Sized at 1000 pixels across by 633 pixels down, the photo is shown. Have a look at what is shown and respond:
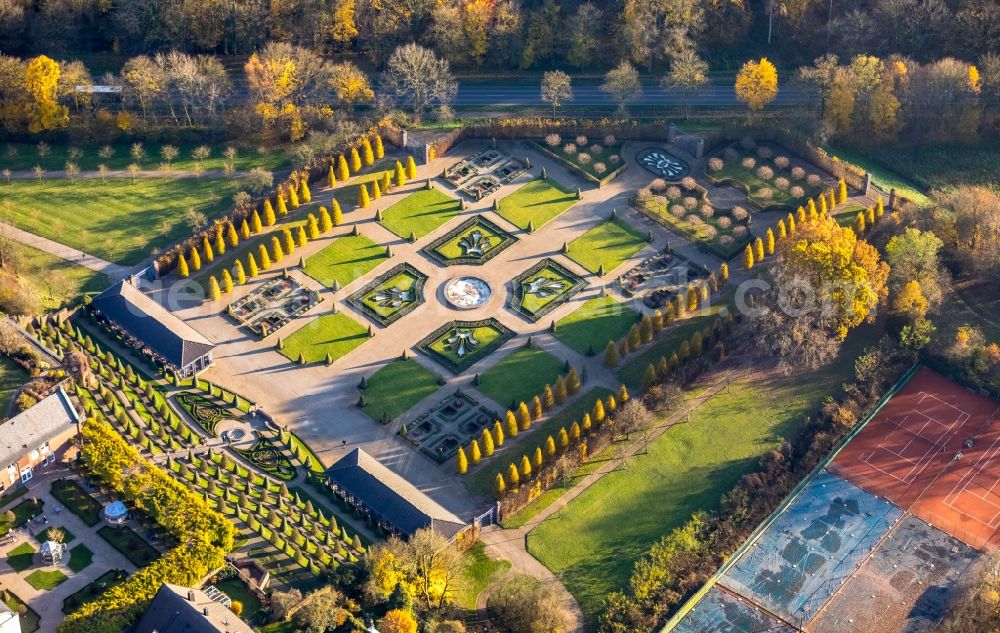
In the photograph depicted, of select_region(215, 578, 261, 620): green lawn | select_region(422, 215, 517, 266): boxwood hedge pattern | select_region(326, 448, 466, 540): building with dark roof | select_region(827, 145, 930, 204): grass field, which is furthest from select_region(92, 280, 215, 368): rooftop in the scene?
select_region(827, 145, 930, 204): grass field

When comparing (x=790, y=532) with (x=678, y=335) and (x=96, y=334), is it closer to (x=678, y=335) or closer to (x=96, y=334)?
(x=678, y=335)

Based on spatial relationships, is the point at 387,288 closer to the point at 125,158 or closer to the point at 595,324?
the point at 595,324

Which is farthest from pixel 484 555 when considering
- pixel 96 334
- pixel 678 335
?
pixel 96 334

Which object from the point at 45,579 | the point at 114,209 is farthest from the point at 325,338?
the point at 45,579

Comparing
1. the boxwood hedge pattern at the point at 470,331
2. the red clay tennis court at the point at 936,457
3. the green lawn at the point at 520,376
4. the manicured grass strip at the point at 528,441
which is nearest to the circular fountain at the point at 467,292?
the boxwood hedge pattern at the point at 470,331

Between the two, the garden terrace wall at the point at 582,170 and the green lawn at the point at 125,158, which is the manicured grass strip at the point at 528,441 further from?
the green lawn at the point at 125,158

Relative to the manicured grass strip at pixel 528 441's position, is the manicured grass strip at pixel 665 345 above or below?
above
